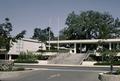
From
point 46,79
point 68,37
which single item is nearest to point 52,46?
point 68,37

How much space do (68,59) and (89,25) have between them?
82.9 ft

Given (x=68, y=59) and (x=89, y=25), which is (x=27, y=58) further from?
(x=89, y=25)

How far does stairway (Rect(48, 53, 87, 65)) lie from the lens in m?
56.2

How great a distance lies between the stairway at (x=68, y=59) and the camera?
5624 cm

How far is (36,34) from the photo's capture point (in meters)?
158

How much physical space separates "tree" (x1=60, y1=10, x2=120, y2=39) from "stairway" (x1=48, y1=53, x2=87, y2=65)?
71.9 ft

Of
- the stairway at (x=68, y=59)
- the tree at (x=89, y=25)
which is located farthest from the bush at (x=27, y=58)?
the tree at (x=89, y=25)

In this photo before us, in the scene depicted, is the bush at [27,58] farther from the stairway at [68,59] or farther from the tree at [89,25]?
A: the tree at [89,25]

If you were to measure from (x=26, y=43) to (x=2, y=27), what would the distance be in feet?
96.0

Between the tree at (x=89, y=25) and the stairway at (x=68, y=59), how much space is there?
2191 centimetres

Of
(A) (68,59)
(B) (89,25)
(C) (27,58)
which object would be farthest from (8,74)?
(B) (89,25)

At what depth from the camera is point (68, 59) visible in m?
58.1

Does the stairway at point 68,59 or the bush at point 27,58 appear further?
the bush at point 27,58

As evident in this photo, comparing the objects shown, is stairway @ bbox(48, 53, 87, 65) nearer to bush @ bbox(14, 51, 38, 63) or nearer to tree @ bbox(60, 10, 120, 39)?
bush @ bbox(14, 51, 38, 63)
